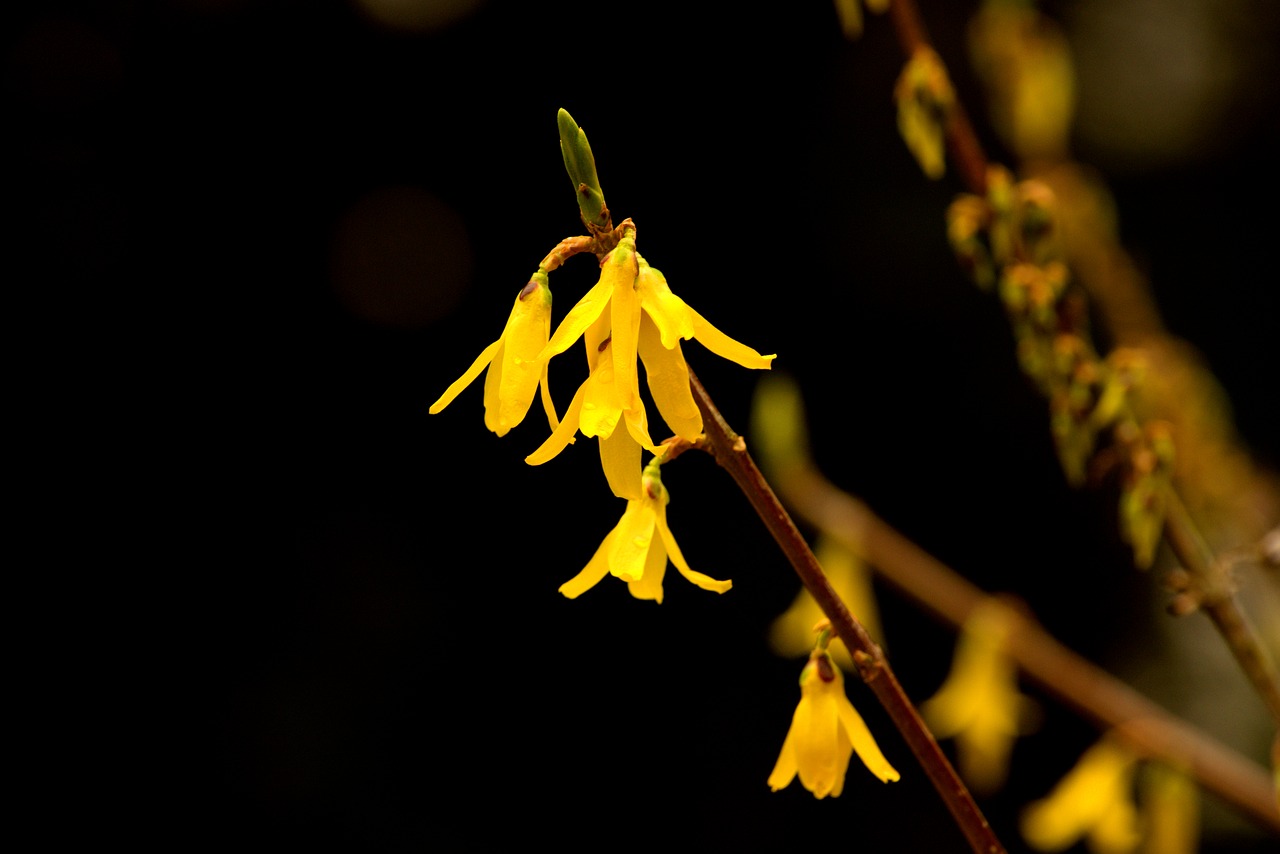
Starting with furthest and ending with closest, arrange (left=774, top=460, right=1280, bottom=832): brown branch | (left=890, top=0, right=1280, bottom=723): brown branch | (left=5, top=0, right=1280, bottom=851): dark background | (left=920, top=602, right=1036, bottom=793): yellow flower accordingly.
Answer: (left=5, top=0, right=1280, bottom=851): dark background < (left=920, top=602, right=1036, bottom=793): yellow flower < (left=774, top=460, right=1280, bottom=832): brown branch < (left=890, top=0, right=1280, bottom=723): brown branch

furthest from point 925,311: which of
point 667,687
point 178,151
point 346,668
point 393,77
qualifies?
point 178,151

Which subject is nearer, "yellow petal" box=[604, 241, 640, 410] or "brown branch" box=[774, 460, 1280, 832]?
"yellow petal" box=[604, 241, 640, 410]

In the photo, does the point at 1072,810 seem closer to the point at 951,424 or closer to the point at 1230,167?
the point at 951,424

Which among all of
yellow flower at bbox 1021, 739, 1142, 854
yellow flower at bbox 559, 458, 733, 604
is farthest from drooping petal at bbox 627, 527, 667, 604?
yellow flower at bbox 1021, 739, 1142, 854

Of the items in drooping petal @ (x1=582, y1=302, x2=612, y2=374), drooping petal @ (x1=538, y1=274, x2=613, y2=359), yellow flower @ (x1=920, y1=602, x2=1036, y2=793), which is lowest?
yellow flower @ (x1=920, y1=602, x2=1036, y2=793)

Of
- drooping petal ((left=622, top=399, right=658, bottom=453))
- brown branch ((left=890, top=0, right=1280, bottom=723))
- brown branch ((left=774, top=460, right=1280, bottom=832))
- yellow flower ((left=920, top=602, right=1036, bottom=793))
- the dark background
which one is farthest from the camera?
the dark background

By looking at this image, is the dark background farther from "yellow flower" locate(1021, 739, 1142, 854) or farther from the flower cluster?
the flower cluster

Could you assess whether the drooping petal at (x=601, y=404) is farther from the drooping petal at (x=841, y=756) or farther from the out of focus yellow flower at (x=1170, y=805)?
the out of focus yellow flower at (x=1170, y=805)

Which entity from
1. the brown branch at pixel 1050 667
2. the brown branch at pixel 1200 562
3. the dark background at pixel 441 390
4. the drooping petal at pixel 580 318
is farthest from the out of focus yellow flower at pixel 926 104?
the dark background at pixel 441 390
